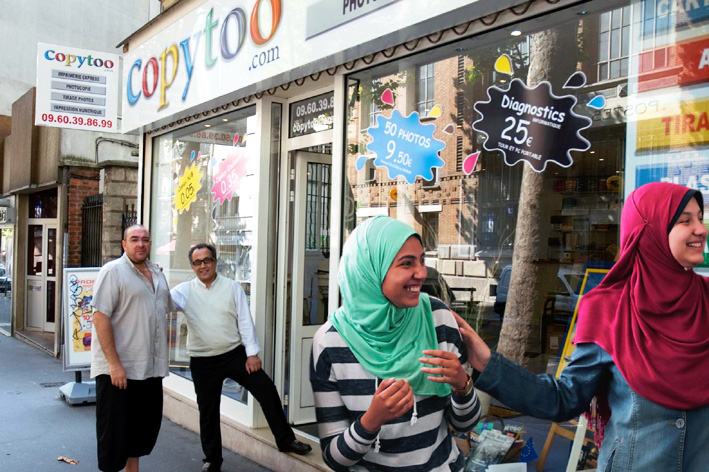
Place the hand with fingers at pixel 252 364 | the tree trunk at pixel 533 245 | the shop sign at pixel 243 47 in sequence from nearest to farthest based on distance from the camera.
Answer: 1. the tree trunk at pixel 533 245
2. the shop sign at pixel 243 47
3. the hand with fingers at pixel 252 364

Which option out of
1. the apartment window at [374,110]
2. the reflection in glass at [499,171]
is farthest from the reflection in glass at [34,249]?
the apartment window at [374,110]

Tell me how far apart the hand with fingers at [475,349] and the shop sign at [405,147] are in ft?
7.17

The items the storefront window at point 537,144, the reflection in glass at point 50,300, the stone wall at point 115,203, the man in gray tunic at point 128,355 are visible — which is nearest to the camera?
the storefront window at point 537,144

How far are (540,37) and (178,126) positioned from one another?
5026 millimetres

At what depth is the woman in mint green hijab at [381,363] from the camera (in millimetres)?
2160

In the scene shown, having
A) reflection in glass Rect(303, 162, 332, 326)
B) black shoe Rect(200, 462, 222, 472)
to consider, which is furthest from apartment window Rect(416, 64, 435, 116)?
black shoe Rect(200, 462, 222, 472)

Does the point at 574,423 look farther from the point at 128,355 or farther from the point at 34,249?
the point at 34,249

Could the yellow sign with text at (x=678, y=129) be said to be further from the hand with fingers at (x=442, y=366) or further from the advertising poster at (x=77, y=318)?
the advertising poster at (x=77, y=318)

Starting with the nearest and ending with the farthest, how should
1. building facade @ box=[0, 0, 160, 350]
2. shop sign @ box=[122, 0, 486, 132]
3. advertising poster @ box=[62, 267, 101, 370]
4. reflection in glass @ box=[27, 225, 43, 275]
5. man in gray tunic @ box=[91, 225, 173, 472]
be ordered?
1. shop sign @ box=[122, 0, 486, 132]
2. man in gray tunic @ box=[91, 225, 173, 472]
3. advertising poster @ box=[62, 267, 101, 370]
4. building facade @ box=[0, 0, 160, 350]
5. reflection in glass @ box=[27, 225, 43, 275]

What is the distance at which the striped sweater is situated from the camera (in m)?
2.19

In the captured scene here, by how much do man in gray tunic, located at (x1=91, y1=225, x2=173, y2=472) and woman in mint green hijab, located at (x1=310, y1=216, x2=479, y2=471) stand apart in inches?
115

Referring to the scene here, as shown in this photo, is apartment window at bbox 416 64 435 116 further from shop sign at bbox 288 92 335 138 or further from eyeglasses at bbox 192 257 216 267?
eyeglasses at bbox 192 257 216 267

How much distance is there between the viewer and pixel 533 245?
385 cm

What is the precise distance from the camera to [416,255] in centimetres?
221
